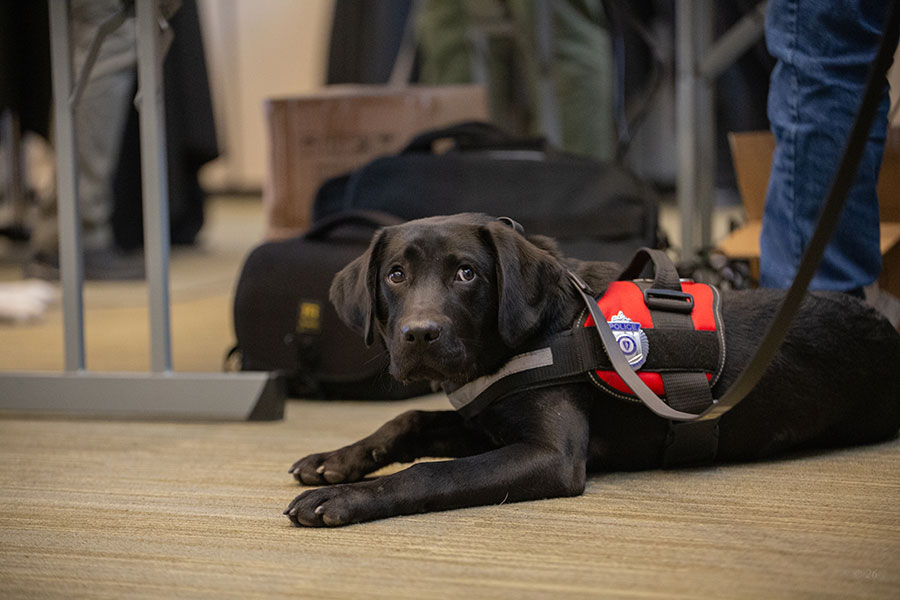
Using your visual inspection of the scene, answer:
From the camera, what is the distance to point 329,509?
1.45 meters

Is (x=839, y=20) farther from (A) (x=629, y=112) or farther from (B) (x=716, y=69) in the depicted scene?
(A) (x=629, y=112)

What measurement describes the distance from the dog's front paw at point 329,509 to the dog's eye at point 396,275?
0.39 m

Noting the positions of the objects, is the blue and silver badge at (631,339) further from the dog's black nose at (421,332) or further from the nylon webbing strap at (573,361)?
the dog's black nose at (421,332)

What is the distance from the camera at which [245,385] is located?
7.44ft

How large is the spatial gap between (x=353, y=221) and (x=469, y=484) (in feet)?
4.33

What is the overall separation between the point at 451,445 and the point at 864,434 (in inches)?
31.6

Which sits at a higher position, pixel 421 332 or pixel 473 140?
pixel 473 140

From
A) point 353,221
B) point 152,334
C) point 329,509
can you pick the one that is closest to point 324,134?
point 353,221

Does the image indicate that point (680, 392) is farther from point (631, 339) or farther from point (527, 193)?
point (527, 193)

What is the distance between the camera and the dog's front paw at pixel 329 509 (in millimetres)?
1449

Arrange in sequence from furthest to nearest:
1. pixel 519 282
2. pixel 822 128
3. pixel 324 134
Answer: pixel 324 134 → pixel 822 128 → pixel 519 282

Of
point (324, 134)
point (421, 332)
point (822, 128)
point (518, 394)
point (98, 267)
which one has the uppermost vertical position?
point (822, 128)

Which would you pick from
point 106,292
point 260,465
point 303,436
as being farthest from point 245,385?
point 106,292

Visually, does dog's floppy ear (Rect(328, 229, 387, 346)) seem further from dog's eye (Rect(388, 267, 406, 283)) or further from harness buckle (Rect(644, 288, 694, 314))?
harness buckle (Rect(644, 288, 694, 314))
